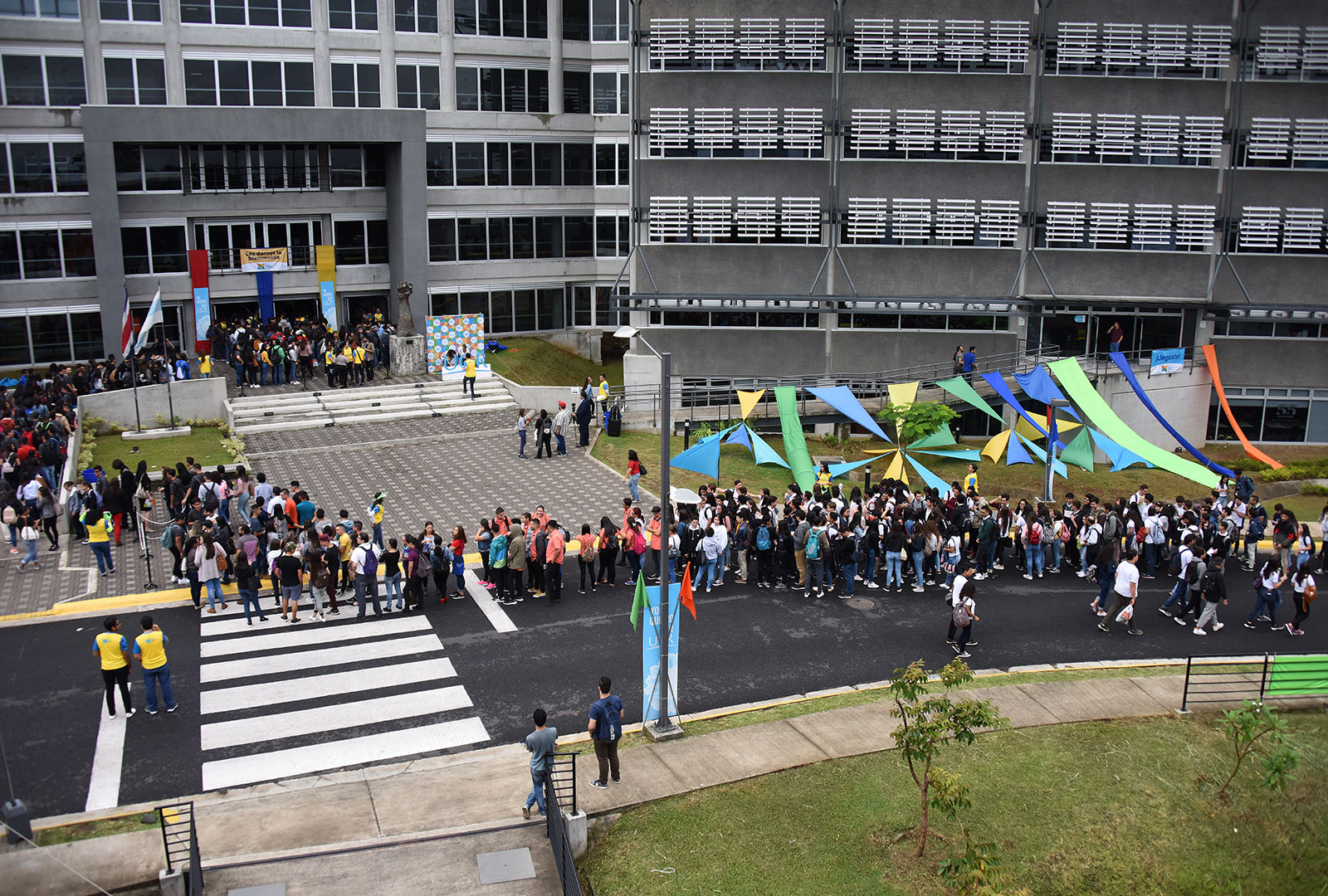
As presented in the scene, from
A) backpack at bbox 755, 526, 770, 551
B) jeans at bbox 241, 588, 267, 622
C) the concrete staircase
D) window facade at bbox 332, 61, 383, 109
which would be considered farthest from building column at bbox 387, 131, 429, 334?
backpack at bbox 755, 526, 770, 551

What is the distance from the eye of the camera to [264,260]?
140 ft

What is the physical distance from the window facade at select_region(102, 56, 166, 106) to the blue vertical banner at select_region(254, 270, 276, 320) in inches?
271

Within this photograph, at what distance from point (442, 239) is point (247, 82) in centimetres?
897

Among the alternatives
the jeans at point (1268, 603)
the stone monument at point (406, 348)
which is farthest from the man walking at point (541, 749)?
the stone monument at point (406, 348)

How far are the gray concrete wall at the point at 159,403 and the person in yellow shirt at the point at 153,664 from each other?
58.3ft

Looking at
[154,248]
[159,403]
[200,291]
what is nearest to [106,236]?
[154,248]

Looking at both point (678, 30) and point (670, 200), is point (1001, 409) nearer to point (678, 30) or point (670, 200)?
point (670, 200)

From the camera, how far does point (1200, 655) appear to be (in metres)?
19.6

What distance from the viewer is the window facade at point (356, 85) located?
138 ft

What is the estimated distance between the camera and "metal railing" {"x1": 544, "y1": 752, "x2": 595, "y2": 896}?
467 inches

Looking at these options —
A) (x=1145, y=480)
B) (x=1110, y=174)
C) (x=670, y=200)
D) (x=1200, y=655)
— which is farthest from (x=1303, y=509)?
(x=670, y=200)

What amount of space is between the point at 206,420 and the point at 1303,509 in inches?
1277

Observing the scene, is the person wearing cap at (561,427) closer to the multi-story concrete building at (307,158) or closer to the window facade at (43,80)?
the multi-story concrete building at (307,158)

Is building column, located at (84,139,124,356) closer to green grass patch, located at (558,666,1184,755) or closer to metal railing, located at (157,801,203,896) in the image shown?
metal railing, located at (157,801,203,896)
